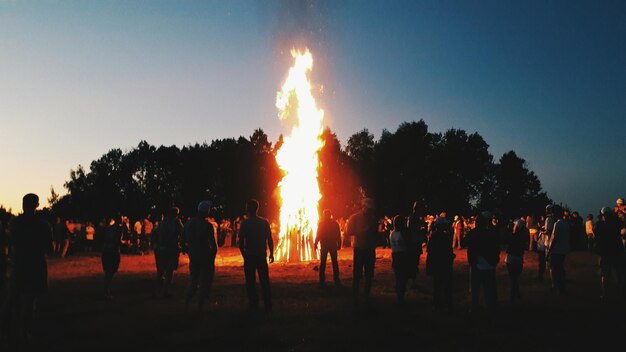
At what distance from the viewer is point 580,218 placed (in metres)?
26.4

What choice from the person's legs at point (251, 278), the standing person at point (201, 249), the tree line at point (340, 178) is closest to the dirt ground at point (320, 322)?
the person's legs at point (251, 278)

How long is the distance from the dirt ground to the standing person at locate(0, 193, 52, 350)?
0.54 meters

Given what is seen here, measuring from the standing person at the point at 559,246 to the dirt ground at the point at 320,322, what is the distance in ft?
1.64

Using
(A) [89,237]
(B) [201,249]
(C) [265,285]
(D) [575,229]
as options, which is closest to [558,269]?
(C) [265,285]

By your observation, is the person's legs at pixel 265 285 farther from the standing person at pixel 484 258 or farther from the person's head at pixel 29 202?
the person's head at pixel 29 202

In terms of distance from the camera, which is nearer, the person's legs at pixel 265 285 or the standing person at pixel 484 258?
the standing person at pixel 484 258

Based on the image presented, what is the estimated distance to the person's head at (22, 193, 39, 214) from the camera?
702cm

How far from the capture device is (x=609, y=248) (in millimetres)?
10750

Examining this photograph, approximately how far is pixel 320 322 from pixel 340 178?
196ft

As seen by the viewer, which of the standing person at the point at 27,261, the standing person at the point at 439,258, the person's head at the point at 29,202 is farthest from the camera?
the standing person at the point at 439,258

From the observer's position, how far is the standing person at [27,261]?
22.7 feet

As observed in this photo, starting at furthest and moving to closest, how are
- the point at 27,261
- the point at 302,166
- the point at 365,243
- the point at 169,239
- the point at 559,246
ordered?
1. the point at 302,166
2. the point at 559,246
3. the point at 169,239
4. the point at 365,243
5. the point at 27,261

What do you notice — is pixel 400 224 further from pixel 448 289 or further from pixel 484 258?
pixel 484 258

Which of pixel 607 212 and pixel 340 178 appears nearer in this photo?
pixel 607 212
